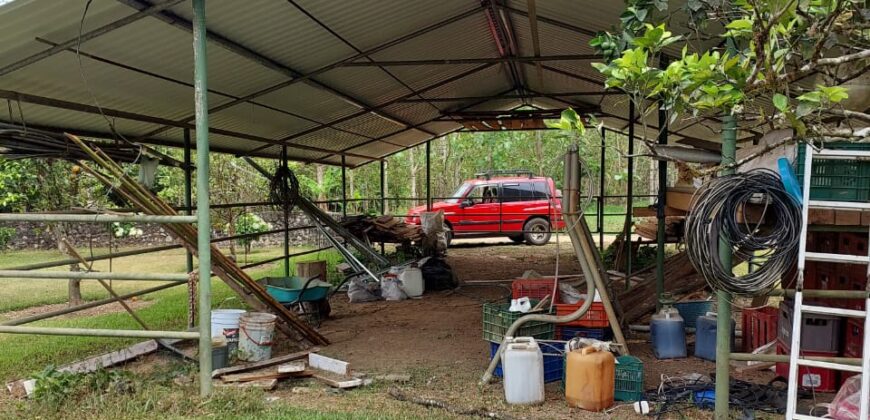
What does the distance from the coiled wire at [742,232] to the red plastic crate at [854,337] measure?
38.2 inches

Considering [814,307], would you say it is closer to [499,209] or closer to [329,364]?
[329,364]

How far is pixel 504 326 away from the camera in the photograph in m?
4.52

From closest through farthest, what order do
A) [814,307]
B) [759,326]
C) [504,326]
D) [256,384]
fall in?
[814,307] < [256,384] < [504,326] < [759,326]

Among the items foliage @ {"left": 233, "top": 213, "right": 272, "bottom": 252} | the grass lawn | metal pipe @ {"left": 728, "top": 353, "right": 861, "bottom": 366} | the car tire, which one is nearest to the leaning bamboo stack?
the grass lawn

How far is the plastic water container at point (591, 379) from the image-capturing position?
374 cm

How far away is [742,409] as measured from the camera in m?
3.68

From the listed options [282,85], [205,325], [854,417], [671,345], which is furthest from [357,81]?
[854,417]

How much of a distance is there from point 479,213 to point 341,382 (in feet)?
36.5

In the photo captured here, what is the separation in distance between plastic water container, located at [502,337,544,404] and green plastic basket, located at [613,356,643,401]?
22.4 inches

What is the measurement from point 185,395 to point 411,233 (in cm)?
724

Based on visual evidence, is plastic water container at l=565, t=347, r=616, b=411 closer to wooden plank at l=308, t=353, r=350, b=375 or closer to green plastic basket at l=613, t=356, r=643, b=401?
green plastic basket at l=613, t=356, r=643, b=401

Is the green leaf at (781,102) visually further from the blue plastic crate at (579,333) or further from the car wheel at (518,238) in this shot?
the car wheel at (518,238)

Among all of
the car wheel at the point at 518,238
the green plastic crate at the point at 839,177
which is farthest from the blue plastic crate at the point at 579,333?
the car wheel at the point at 518,238

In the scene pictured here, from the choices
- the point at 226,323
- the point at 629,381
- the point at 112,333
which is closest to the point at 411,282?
the point at 226,323
